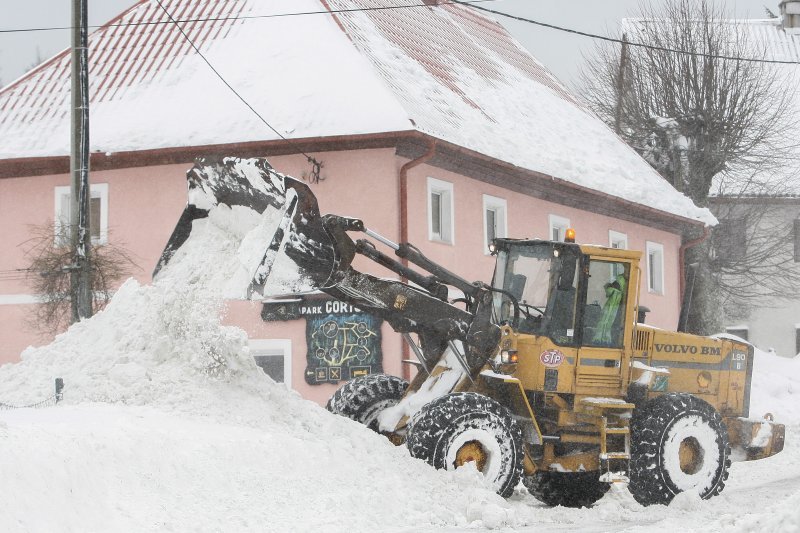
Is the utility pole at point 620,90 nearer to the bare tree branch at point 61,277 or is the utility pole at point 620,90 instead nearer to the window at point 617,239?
the window at point 617,239

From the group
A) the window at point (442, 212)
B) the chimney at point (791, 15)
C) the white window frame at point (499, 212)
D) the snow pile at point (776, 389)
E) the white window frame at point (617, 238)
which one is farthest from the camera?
the chimney at point (791, 15)

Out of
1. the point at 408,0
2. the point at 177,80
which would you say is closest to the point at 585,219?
the point at 408,0

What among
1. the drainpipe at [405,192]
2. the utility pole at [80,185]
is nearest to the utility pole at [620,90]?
the drainpipe at [405,192]

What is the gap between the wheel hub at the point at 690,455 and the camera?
11.7 meters

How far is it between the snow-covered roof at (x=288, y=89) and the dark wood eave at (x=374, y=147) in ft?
0.45

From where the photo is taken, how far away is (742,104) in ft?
113

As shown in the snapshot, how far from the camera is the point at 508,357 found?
11.4 meters

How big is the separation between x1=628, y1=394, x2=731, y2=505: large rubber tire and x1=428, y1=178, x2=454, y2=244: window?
998cm

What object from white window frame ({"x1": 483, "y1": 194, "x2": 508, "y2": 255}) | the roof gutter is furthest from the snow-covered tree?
the roof gutter

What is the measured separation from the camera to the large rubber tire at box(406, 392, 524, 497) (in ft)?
34.3

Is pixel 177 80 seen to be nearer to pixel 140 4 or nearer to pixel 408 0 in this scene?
pixel 140 4

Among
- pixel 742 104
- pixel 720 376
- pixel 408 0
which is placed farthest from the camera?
pixel 742 104

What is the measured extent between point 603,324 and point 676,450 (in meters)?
1.28

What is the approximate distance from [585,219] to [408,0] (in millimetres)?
6056
